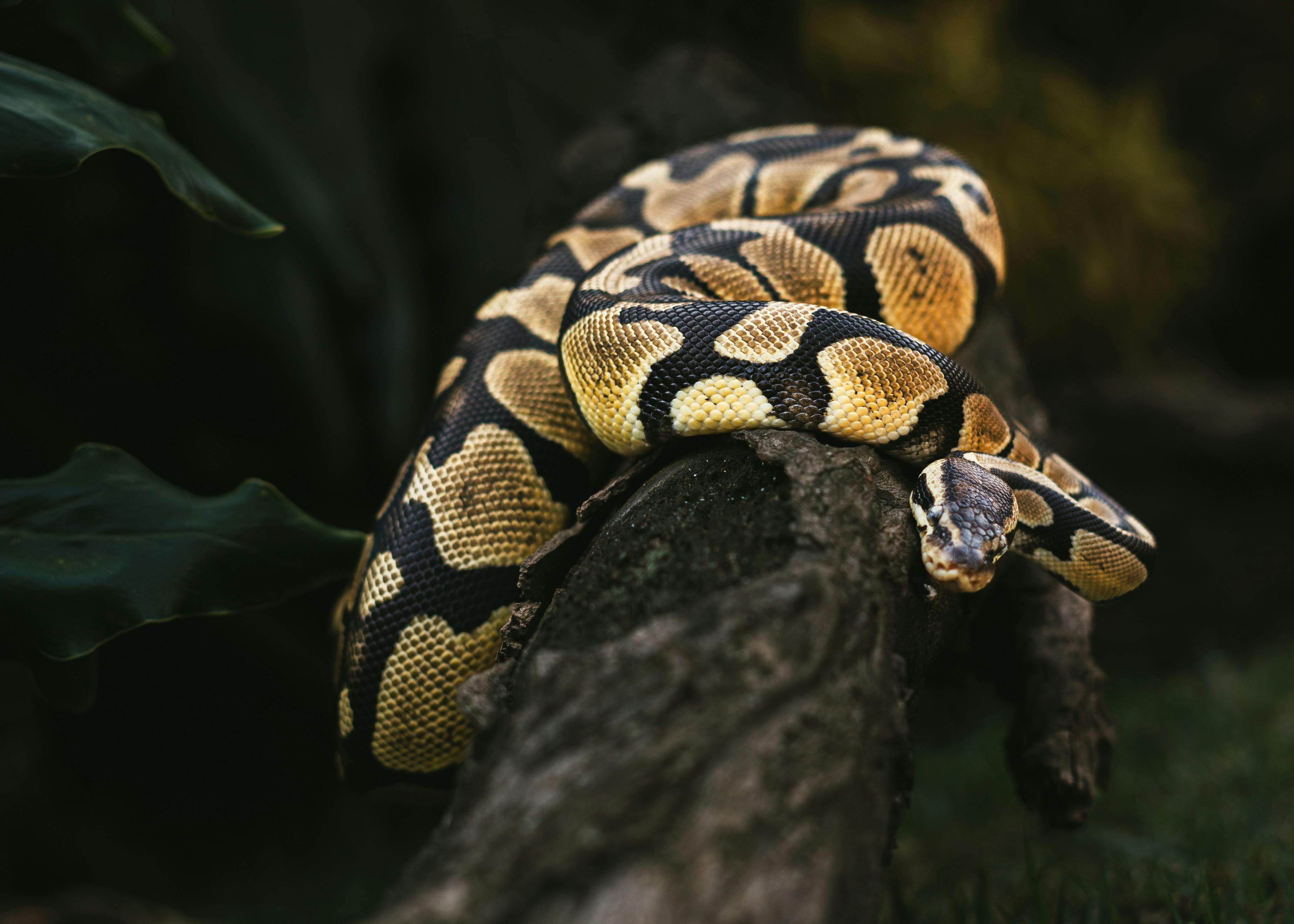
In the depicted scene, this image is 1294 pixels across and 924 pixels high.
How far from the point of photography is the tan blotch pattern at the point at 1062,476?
2807 millimetres

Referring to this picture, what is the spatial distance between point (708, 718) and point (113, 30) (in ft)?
10.8

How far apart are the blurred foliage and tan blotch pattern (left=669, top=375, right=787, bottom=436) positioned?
4608 millimetres

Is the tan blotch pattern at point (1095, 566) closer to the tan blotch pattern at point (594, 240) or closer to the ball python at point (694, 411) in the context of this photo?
the ball python at point (694, 411)

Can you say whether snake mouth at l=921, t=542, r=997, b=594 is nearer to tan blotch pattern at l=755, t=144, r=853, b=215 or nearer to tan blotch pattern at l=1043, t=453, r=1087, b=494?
tan blotch pattern at l=1043, t=453, r=1087, b=494

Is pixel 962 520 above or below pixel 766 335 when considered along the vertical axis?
below

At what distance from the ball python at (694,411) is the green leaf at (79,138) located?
0.98m

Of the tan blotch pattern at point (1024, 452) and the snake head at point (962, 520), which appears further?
the tan blotch pattern at point (1024, 452)

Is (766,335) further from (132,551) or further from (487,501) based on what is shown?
(132,551)

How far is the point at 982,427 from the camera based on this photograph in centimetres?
250

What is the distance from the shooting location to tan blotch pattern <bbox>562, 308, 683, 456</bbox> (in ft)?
7.76

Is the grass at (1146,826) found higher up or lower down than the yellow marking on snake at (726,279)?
lower down

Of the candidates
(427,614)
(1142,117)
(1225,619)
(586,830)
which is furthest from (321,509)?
(1142,117)

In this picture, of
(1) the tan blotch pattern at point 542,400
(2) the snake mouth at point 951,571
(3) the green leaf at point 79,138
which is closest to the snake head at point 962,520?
(2) the snake mouth at point 951,571

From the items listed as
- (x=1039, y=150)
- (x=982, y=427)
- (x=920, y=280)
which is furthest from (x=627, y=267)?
(x=1039, y=150)
